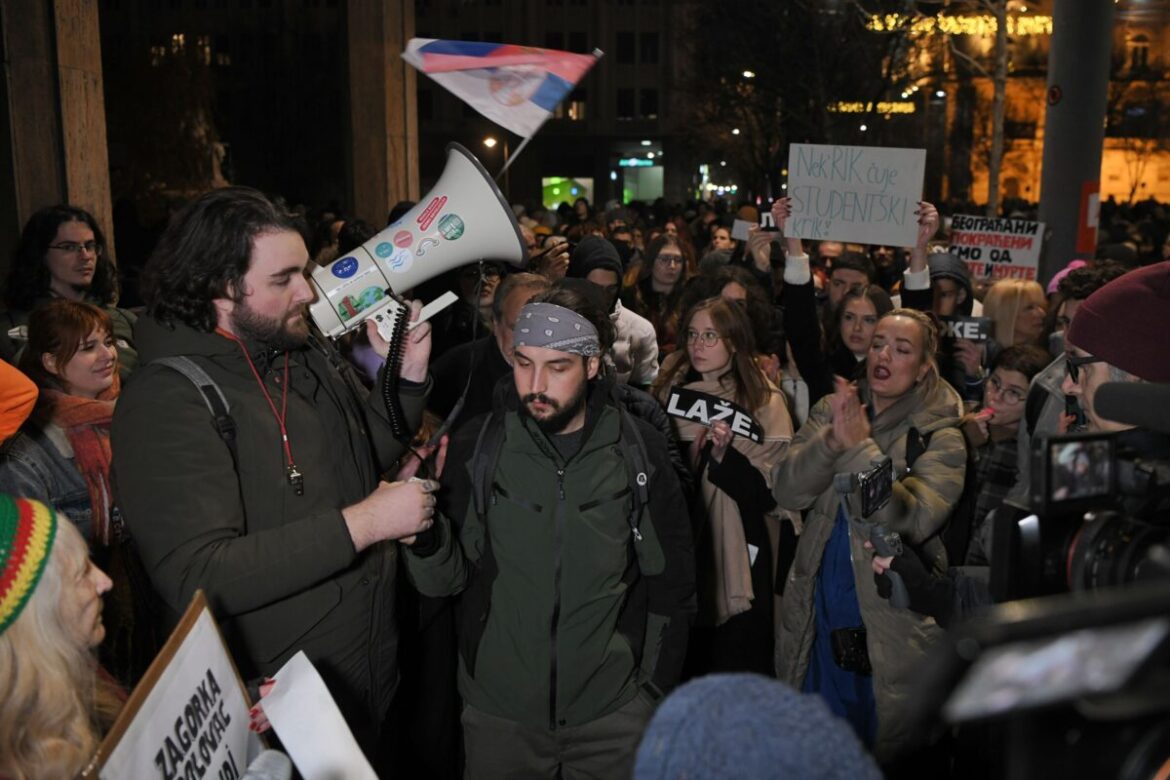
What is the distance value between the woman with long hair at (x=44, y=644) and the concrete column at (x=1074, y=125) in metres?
9.49

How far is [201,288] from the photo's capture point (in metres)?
2.73

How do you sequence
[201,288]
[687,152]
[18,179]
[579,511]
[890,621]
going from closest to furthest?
[201,288], [579,511], [890,621], [18,179], [687,152]

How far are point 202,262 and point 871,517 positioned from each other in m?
2.22

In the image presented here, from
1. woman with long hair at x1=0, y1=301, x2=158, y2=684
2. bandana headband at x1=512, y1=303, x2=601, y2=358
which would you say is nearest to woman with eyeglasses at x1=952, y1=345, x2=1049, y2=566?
bandana headband at x1=512, y1=303, x2=601, y2=358

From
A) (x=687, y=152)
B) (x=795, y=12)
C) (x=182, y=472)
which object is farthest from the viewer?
(x=687, y=152)

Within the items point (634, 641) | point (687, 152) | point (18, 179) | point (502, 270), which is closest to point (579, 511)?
point (634, 641)

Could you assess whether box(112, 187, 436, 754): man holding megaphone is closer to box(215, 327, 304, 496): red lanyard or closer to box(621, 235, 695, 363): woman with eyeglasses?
box(215, 327, 304, 496): red lanyard

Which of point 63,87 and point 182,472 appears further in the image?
point 63,87

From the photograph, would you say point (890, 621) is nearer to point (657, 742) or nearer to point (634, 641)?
point (634, 641)

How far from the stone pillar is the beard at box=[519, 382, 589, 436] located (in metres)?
5.28

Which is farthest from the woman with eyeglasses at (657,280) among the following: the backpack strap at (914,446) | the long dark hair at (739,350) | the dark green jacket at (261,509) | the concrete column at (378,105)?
the dark green jacket at (261,509)

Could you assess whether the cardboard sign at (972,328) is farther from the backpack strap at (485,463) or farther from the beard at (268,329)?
the beard at (268,329)

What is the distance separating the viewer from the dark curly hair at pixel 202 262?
2736mm

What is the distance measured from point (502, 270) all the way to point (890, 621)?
424 cm
